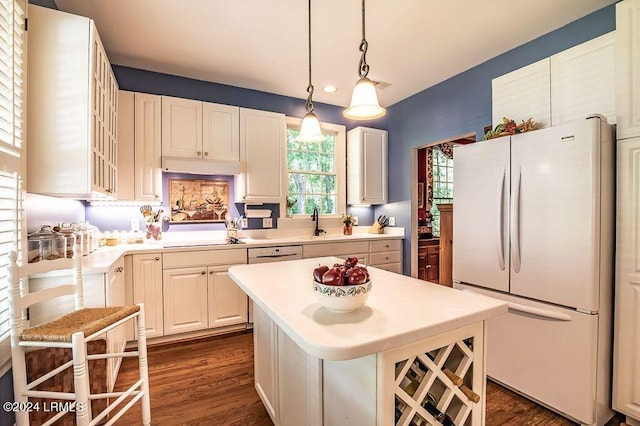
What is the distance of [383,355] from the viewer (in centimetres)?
93

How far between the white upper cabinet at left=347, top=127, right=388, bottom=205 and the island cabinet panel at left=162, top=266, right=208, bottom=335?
2.28 meters

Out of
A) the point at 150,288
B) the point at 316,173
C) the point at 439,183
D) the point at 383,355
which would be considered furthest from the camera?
the point at 439,183

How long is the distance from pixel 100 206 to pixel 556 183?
3788 mm

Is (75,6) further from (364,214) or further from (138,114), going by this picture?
(364,214)

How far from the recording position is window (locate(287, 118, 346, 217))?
404 centimetres

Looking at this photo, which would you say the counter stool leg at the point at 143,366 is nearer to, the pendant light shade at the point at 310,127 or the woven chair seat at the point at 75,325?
the woven chair seat at the point at 75,325

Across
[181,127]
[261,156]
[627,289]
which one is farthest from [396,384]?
[181,127]

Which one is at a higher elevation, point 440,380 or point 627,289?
point 627,289

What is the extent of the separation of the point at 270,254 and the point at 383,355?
2.39m

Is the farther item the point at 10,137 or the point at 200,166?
the point at 200,166

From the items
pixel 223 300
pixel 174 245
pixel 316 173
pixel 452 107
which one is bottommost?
pixel 223 300

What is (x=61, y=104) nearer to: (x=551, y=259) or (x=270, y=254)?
(x=270, y=254)

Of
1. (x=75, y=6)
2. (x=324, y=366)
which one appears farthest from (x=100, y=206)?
(x=324, y=366)

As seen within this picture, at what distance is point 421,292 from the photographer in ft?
4.45
